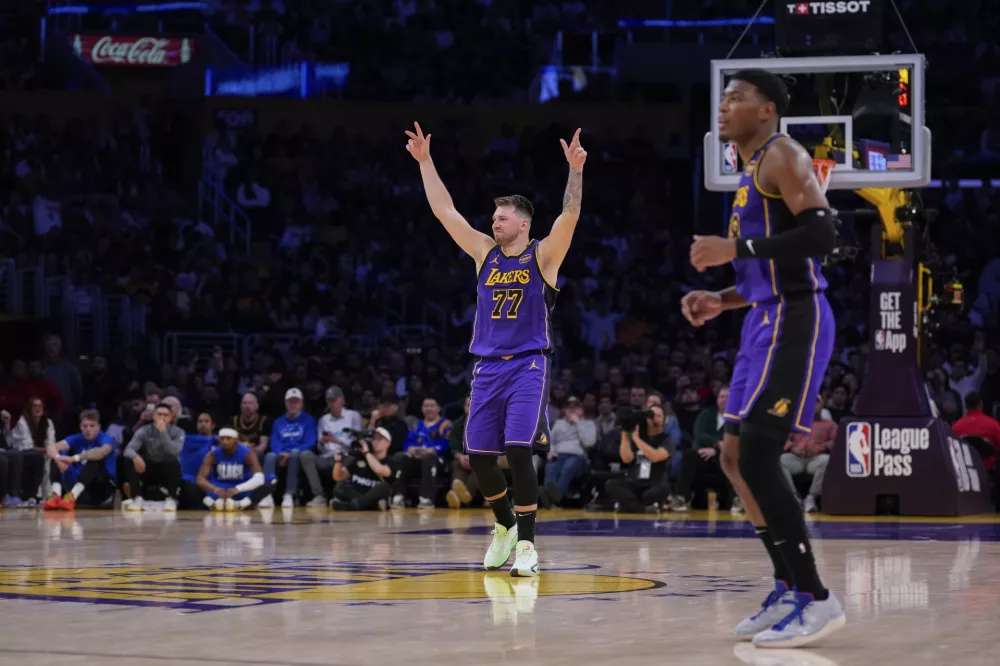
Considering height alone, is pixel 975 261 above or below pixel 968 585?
above

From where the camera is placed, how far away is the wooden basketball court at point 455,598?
4656 mm

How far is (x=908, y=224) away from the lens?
14.9 m

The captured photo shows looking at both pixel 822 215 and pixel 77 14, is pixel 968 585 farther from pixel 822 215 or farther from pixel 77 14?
pixel 77 14

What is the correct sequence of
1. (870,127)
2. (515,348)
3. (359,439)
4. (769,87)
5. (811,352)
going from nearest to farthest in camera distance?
(811,352), (769,87), (515,348), (870,127), (359,439)

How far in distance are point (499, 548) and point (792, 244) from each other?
3414 mm

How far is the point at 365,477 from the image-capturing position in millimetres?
16688

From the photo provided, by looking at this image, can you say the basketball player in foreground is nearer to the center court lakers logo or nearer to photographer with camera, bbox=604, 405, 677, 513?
the center court lakers logo

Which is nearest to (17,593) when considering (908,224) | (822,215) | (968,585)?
(822,215)

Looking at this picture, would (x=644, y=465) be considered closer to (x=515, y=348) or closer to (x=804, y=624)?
(x=515, y=348)

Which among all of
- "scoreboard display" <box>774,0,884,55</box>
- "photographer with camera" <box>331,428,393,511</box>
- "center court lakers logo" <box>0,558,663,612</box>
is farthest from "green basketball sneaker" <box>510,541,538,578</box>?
"photographer with camera" <box>331,428,393,511</box>

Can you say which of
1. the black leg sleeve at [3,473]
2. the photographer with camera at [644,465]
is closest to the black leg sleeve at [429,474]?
the photographer with camera at [644,465]

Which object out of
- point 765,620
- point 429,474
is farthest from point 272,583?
point 429,474

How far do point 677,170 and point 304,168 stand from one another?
6736 mm

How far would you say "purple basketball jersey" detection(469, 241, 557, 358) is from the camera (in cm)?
795
